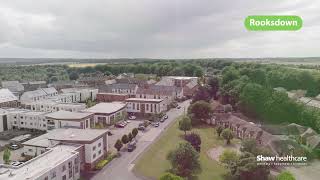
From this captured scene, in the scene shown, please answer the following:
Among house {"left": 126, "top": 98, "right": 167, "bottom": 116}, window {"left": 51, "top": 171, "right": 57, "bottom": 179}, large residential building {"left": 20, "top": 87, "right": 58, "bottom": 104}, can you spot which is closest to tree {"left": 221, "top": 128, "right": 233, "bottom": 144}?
house {"left": 126, "top": 98, "right": 167, "bottom": 116}

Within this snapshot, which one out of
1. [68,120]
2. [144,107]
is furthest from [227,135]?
[144,107]

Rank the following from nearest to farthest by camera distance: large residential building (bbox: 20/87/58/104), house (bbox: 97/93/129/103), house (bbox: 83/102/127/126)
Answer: house (bbox: 83/102/127/126) → large residential building (bbox: 20/87/58/104) → house (bbox: 97/93/129/103)

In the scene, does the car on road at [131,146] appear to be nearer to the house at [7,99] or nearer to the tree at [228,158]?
the tree at [228,158]

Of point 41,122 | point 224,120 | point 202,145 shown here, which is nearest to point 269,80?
point 224,120

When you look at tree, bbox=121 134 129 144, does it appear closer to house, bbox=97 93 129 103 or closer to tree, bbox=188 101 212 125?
tree, bbox=188 101 212 125

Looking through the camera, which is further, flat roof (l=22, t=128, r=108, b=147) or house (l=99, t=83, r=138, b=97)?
house (l=99, t=83, r=138, b=97)

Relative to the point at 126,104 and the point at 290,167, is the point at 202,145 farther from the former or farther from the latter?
the point at 126,104

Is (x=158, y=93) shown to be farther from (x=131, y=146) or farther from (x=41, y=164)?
(x=41, y=164)
